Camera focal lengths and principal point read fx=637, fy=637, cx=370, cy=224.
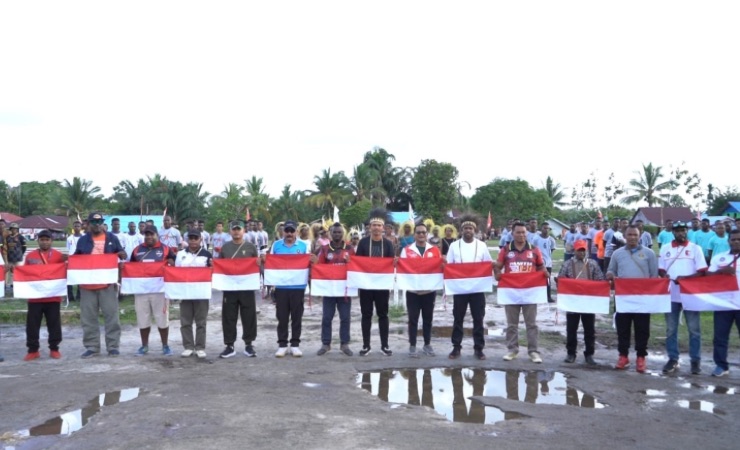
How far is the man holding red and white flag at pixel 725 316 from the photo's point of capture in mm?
8688

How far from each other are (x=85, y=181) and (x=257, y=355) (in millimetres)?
68825

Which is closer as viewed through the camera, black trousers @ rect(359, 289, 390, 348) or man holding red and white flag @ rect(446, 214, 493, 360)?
man holding red and white flag @ rect(446, 214, 493, 360)

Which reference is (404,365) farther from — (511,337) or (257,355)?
(257,355)

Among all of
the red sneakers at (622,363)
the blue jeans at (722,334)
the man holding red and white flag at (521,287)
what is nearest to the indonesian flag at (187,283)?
the man holding red and white flag at (521,287)

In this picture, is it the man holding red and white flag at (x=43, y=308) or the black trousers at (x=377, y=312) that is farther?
the black trousers at (x=377, y=312)

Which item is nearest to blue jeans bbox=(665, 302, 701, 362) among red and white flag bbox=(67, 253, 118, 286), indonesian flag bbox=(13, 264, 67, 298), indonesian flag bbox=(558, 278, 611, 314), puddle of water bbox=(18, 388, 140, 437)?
indonesian flag bbox=(558, 278, 611, 314)

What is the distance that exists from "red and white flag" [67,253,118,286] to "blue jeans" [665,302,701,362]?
8332 mm

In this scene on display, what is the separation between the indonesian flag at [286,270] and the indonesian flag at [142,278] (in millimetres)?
1688

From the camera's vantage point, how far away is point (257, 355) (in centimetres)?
989

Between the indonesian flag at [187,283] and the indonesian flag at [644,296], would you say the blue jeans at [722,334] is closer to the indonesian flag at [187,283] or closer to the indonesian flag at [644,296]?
the indonesian flag at [644,296]

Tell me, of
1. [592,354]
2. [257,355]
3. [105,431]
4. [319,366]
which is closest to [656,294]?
[592,354]

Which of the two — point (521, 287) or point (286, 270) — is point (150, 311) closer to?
point (286, 270)

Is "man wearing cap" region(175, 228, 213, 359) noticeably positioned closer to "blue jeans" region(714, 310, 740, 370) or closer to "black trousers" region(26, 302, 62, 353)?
"black trousers" region(26, 302, 62, 353)

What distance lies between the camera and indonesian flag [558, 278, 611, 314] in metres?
9.51
